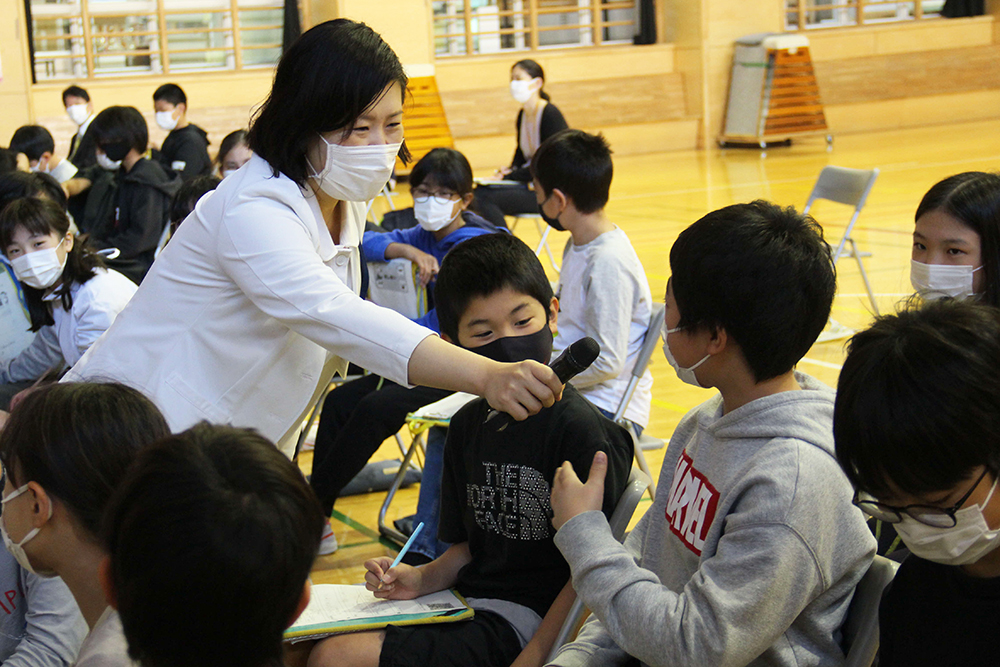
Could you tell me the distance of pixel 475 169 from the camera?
12.8 metres

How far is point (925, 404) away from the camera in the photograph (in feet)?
3.68

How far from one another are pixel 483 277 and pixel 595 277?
105 cm

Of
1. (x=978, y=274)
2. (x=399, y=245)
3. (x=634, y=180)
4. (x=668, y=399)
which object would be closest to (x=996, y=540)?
(x=978, y=274)

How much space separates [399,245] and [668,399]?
1.45 metres

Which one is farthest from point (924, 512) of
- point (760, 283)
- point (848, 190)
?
point (848, 190)

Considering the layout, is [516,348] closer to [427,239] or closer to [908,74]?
[427,239]

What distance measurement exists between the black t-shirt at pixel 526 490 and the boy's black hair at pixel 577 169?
4.97 feet

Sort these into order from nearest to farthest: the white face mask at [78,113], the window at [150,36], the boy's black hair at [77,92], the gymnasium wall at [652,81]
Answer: the white face mask at [78,113]
the boy's black hair at [77,92]
the gymnasium wall at [652,81]
the window at [150,36]

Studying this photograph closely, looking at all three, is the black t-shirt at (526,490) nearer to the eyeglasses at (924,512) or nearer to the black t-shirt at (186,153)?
the eyeglasses at (924,512)

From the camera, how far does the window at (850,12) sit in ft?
47.3

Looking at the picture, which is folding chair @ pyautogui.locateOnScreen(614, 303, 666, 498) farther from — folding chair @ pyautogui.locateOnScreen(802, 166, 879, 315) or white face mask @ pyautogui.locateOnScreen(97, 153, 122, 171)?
white face mask @ pyautogui.locateOnScreen(97, 153, 122, 171)

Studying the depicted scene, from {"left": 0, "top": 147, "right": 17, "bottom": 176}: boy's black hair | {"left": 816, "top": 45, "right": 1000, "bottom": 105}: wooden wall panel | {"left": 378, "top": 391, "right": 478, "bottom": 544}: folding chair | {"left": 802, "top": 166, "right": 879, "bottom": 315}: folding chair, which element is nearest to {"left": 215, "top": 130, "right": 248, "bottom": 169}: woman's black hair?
{"left": 0, "top": 147, "right": 17, "bottom": 176}: boy's black hair

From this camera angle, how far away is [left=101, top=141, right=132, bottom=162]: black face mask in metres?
5.62

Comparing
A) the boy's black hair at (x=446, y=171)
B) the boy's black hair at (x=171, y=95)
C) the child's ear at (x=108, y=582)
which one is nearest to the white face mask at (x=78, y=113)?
the boy's black hair at (x=171, y=95)
